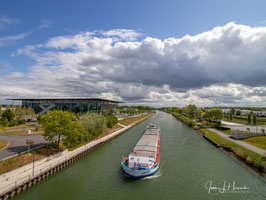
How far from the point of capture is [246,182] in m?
25.5

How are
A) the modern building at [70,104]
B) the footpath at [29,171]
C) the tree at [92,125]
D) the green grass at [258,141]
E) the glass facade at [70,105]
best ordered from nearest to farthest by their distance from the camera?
the footpath at [29,171] → the green grass at [258,141] → the tree at [92,125] → the modern building at [70,104] → the glass facade at [70,105]

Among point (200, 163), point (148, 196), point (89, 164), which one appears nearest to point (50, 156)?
point (89, 164)

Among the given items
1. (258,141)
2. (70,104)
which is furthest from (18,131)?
(258,141)

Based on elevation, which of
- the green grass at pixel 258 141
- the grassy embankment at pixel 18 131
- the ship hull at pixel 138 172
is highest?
the grassy embankment at pixel 18 131

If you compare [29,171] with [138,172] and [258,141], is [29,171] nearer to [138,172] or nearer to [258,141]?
[138,172]

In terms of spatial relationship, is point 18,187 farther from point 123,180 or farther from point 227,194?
point 227,194

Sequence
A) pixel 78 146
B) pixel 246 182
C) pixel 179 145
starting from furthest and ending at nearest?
pixel 179 145, pixel 78 146, pixel 246 182

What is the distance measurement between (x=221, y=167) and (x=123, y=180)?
20.6 m

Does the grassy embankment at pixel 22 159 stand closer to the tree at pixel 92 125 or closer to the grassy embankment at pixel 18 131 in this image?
the tree at pixel 92 125
